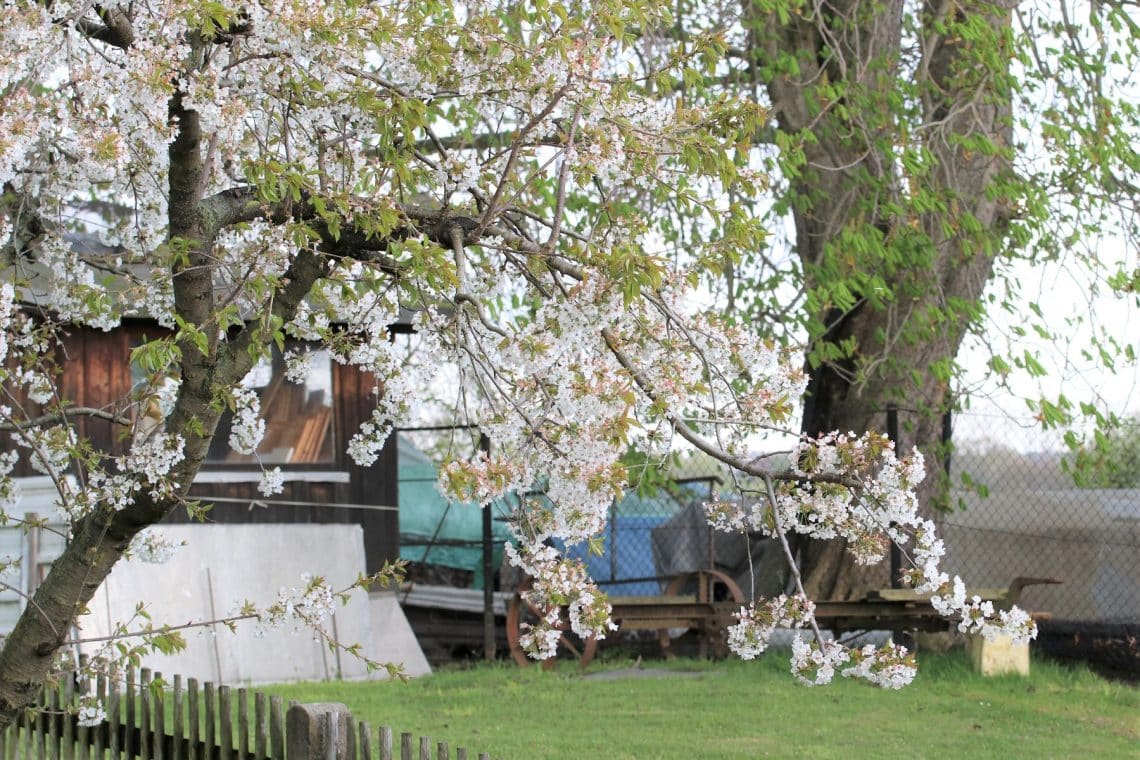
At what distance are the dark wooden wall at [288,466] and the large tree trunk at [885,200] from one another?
4324 mm

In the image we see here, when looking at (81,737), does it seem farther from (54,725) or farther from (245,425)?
(245,425)

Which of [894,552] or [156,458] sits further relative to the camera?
[894,552]

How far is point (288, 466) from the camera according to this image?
1323cm

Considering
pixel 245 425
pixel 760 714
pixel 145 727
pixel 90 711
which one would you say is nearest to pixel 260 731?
pixel 90 711

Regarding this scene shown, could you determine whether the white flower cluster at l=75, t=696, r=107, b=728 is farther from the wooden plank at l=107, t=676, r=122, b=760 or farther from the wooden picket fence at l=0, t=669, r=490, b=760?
the wooden plank at l=107, t=676, r=122, b=760

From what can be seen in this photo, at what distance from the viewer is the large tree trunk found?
1033 cm

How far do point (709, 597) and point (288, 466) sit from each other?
4.24 metres

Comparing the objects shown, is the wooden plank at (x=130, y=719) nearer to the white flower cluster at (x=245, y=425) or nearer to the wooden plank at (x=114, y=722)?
the wooden plank at (x=114, y=722)

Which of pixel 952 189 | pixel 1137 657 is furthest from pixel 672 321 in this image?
pixel 1137 657

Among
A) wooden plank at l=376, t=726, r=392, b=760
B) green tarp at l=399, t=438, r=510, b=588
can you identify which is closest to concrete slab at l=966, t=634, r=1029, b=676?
wooden plank at l=376, t=726, r=392, b=760

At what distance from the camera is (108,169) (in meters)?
5.05

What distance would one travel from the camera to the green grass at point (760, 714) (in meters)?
8.07

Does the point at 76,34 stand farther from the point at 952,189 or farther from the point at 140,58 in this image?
the point at 952,189

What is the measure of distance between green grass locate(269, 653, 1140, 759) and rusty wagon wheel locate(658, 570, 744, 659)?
564 mm
